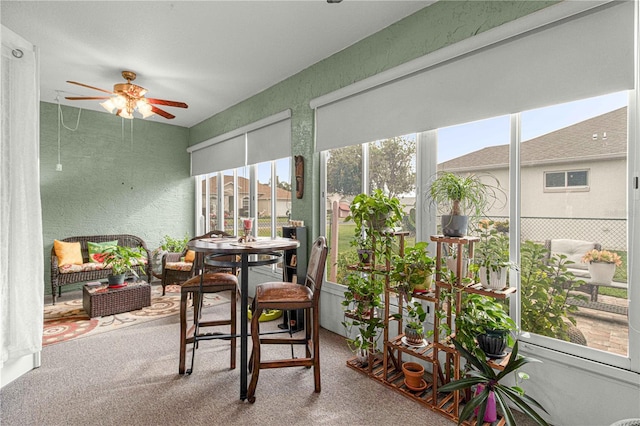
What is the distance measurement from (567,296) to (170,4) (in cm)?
345

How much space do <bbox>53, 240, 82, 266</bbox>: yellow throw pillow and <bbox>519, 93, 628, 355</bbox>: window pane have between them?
5448 mm

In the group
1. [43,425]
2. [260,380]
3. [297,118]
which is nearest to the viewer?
[43,425]

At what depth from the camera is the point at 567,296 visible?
6.28ft

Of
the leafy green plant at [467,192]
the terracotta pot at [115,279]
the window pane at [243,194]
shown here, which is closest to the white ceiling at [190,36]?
the window pane at [243,194]

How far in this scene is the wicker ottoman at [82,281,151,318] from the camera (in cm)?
363

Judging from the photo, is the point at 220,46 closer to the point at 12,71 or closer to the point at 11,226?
the point at 12,71

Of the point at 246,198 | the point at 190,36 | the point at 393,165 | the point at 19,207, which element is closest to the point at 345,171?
the point at 393,165

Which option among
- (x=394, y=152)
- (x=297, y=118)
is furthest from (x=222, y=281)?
(x=297, y=118)

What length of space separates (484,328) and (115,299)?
12.8ft

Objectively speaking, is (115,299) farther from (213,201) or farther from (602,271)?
(602,271)

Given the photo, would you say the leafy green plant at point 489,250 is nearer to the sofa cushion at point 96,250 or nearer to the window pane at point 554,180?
the window pane at point 554,180

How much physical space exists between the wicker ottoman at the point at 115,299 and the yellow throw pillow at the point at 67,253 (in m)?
1.01

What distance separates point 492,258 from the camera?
2.01 meters

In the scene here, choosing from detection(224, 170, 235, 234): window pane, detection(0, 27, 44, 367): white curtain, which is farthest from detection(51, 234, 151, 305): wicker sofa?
detection(0, 27, 44, 367): white curtain
